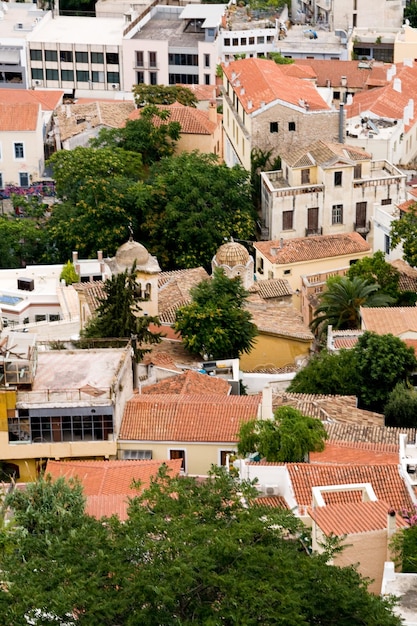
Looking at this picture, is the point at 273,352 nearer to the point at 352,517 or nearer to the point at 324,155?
the point at 324,155

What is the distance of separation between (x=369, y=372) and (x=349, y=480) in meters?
13.0

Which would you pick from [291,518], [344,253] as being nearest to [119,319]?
[344,253]

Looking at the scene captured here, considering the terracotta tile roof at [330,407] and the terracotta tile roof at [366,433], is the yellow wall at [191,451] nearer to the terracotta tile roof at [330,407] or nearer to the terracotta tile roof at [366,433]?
the terracotta tile roof at [330,407]

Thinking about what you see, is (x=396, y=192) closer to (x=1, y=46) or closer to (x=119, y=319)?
(x=119, y=319)

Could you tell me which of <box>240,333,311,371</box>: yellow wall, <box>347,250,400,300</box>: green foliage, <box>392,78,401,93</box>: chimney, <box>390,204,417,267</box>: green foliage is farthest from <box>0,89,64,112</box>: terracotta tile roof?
<box>240,333,311,371</box>: yellow wall

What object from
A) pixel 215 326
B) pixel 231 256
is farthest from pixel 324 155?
pixel 215 326

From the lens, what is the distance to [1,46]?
99.3 meters

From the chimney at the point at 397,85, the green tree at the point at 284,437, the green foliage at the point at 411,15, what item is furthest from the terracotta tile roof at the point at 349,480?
the green foliage at the point at 411,15

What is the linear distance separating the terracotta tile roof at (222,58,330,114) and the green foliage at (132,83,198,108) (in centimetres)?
593

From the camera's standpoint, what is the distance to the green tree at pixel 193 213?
2618 inches

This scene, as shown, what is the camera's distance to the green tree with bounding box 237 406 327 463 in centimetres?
3994

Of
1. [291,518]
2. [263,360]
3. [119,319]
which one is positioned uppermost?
[291,518]

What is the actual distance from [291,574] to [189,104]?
5985cm

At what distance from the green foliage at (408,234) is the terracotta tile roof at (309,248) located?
485 cm
